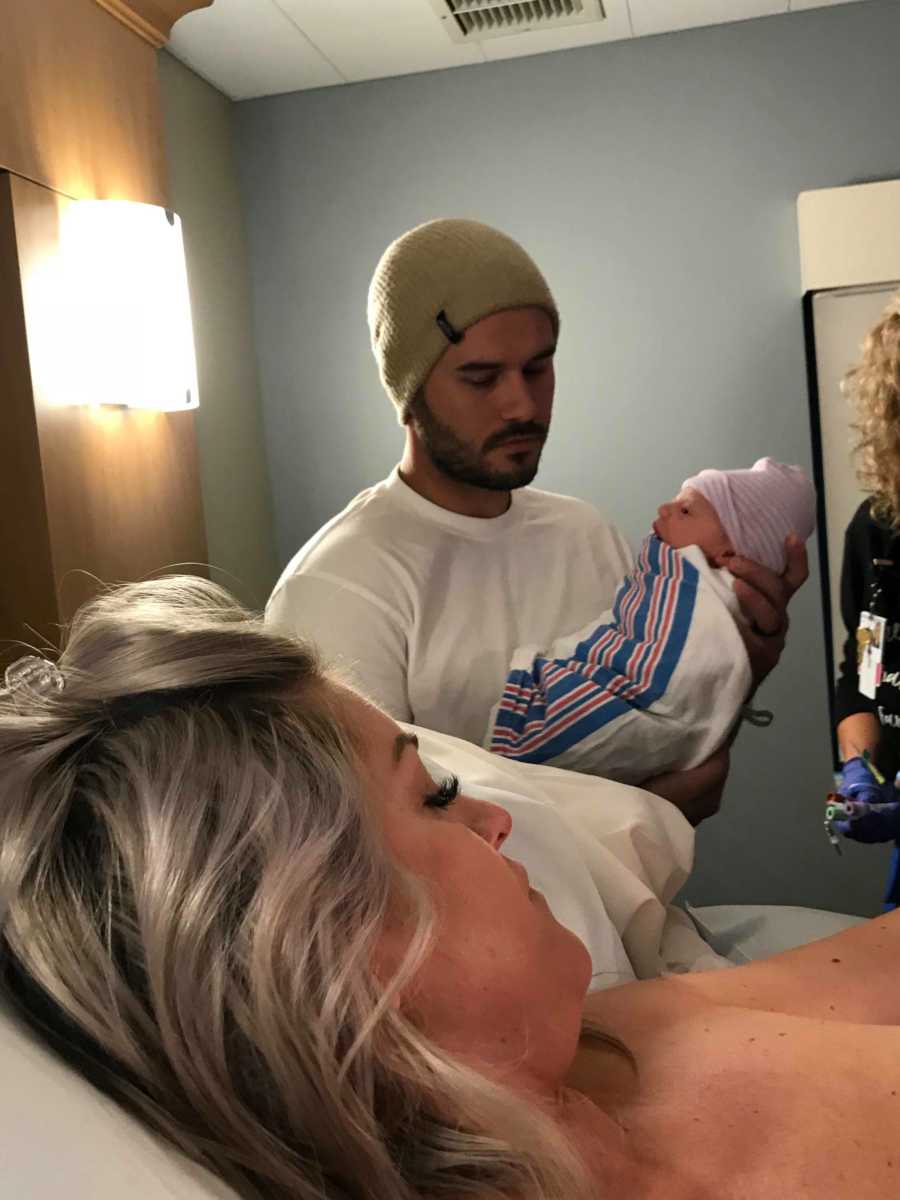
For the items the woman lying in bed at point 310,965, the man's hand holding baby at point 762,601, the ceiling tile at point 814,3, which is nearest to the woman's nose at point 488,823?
the woman lying in bed at point 310,965

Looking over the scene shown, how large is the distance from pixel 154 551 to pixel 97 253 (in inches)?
21.4

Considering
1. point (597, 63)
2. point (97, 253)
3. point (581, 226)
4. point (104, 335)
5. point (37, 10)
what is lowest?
point (104, 335)

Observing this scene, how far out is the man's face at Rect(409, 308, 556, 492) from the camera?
5.67 feet

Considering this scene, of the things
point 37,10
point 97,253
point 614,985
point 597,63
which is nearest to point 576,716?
point 614,985

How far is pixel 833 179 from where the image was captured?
2.72 meters

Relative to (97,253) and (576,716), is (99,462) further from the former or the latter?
(576,716)

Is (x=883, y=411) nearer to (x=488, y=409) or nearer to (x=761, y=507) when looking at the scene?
(x=761, y=507)

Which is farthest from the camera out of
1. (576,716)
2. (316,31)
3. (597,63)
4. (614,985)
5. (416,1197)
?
(597,63)

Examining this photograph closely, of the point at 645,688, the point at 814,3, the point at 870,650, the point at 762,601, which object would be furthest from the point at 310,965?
the point at 814,3

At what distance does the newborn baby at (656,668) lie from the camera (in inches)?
55.1

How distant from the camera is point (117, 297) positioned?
6.20 feet

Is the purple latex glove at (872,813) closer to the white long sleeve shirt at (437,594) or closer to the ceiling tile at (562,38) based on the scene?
the white long sleeve shirt at (437,594)

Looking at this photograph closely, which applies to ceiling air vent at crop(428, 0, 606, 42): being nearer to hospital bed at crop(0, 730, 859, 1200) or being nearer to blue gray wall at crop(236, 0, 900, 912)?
blue gray wall at crop(236, 0, 900, 912)

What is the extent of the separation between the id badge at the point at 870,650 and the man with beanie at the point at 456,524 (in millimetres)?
246
